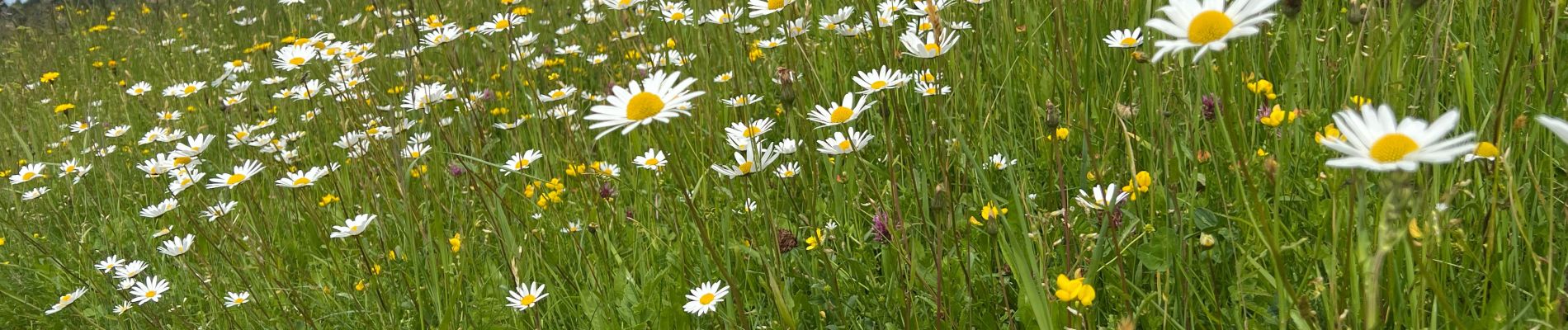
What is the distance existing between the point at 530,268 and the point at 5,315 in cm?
166

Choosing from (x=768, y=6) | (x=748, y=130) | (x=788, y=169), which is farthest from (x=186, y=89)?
(x=748, y=130)

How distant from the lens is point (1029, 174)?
189cm

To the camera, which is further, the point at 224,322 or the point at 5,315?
the point at 5,315

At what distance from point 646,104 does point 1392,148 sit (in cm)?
71

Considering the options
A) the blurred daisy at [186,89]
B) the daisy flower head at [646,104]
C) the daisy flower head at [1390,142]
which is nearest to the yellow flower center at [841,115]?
the daisy flower head at [646,104]

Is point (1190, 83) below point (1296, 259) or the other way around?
the other way around

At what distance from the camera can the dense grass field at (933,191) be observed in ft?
3.53

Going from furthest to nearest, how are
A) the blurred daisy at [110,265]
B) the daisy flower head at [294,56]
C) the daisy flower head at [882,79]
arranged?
1. the daisy flower head at [294,56]
2. the blurred daisy at [110,265]
3. the daisy flower head at [882,79]

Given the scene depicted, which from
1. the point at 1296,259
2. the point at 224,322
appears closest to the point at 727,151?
the point at 224,322

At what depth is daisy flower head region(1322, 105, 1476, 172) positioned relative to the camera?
634 millimetres

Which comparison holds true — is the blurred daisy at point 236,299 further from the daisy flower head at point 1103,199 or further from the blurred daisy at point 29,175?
the daisy flower head at point 1103,199

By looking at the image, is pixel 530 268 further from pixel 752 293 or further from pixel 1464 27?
pixel 1464 27

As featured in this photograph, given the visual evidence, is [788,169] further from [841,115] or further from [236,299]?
[236,299]

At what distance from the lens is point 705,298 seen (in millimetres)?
1462
